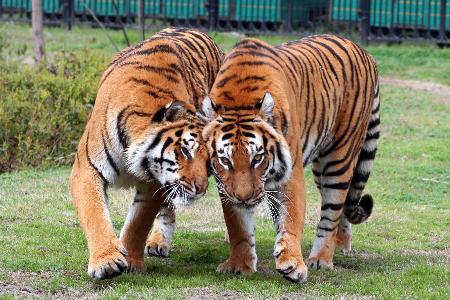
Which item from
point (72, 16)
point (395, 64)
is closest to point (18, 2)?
point (72, 16)

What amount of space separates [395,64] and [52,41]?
5907 mm

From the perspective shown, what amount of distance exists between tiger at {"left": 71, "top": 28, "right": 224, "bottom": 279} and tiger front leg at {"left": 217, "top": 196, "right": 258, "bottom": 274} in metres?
0.49

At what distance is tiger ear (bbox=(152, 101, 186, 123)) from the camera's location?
6.04 meters

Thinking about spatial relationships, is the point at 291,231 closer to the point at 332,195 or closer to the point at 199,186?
the point at 199,186

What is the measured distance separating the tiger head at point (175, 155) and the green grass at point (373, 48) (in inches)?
415

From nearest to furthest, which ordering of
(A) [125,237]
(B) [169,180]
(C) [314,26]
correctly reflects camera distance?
(B) [169,180]
(A) [125,237]
(C) [314,26]

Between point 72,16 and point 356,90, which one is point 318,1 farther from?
point 356,90

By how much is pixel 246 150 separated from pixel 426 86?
35.4ft

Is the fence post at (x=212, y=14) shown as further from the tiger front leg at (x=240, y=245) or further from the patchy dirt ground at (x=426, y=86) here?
the tiger front leg at (x=240, y=245)

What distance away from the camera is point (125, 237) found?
22.5 ft

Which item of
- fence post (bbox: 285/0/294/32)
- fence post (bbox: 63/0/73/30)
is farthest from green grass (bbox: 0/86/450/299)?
fence post (bbox: 63/0/73/30)

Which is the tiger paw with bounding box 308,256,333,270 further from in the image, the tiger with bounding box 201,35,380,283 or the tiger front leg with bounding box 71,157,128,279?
the tiger front leg with bounding box 71,157,128,279

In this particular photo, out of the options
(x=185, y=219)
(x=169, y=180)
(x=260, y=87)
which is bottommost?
(x=185, y=219)

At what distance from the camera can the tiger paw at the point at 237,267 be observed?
21.9 ft
